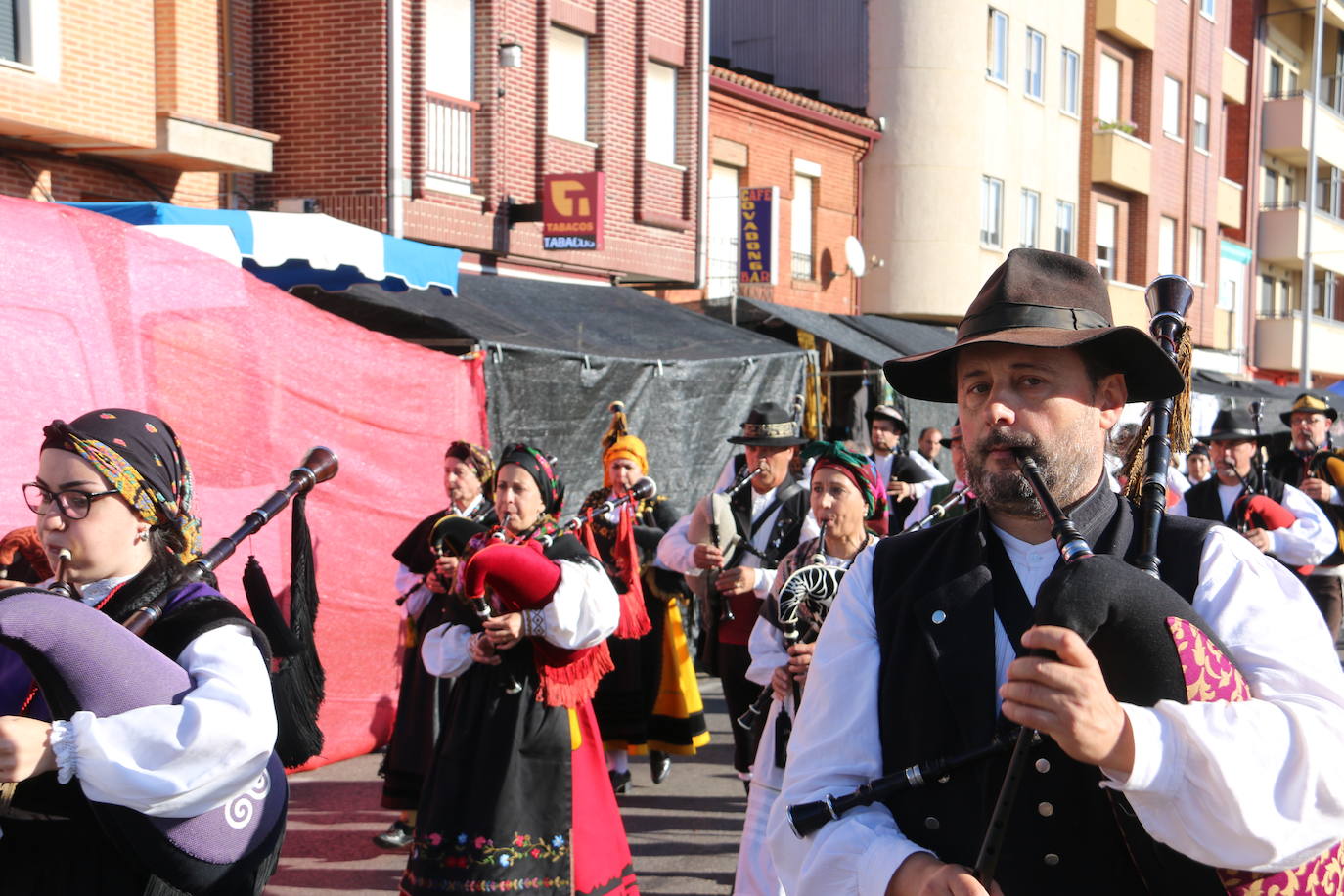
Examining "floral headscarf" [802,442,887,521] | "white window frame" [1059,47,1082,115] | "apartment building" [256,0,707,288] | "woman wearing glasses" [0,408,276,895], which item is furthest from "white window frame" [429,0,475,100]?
"white window frame" [1059,47,1082,115]

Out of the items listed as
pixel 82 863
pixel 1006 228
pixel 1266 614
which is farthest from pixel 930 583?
pixel 1006 228

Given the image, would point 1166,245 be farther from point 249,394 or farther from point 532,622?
point 532,622

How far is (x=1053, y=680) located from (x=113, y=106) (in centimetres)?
1104

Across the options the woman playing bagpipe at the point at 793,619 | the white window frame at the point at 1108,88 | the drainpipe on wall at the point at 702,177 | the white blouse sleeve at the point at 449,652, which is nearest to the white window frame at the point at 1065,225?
the white window frame at the point at 1108,88

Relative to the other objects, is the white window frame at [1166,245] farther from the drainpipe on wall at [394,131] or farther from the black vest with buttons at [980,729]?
the black vest with buttons at [980,729]

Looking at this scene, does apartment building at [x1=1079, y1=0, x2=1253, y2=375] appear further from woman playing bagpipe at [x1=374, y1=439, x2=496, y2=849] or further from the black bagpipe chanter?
the black bagpipe chanter

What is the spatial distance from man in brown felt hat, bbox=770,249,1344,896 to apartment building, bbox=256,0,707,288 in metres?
12.6

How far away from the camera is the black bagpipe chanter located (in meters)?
2.76

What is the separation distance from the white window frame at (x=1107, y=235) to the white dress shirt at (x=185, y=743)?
29.0 meters

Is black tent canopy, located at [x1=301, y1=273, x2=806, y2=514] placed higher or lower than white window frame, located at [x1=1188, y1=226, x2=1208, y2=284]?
lower

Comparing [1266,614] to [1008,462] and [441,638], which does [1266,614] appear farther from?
[441,638]

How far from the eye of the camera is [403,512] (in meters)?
9.34

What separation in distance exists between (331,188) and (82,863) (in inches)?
494

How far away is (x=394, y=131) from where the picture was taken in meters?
14.6
